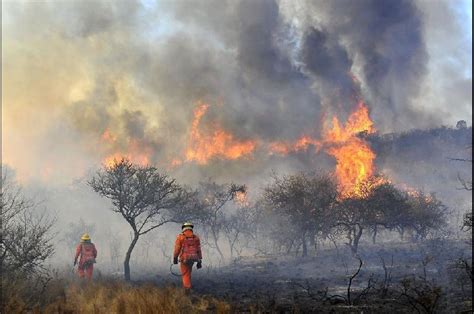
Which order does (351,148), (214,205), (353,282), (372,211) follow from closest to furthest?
1. (353,282)
2. (372,211)
3. (214,205)
4. (351,148)

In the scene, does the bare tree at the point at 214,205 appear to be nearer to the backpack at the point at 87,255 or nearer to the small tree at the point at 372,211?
the small tree at the point at 372,211

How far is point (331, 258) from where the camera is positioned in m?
36.5

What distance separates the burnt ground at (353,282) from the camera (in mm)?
12062

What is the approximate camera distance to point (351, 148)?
86375 mm

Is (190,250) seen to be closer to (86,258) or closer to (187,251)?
(187,251)

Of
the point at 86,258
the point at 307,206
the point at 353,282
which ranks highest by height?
the point at 307,206

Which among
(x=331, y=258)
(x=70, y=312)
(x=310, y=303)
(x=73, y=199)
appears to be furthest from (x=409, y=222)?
(x=73, y=199)

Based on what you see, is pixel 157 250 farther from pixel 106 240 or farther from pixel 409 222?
pixel 409 222

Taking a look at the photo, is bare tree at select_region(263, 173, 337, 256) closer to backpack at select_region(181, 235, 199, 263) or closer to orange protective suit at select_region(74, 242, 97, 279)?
orange protective suit at select_region(74, 242, 97, 279)

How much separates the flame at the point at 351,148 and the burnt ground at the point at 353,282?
120 feet

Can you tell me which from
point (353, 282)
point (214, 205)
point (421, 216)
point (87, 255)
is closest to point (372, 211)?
point (421, 216)

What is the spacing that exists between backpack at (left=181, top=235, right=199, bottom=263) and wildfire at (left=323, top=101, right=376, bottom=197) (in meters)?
57.4

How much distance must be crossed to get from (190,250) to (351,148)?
73013 mm

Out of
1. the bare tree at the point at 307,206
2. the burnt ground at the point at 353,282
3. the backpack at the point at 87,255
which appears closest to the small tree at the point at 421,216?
the burnt ground at the point at 353,282
